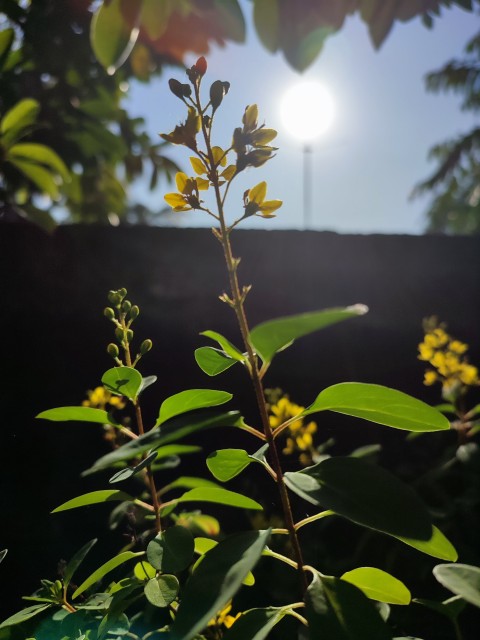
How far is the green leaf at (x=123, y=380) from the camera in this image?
496 millimetres

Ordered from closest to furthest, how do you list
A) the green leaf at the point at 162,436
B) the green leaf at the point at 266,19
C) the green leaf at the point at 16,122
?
the green leaf at the point at 162,436 → the green leaf at the point at 266,19 → the green leaf at the point at 16,122

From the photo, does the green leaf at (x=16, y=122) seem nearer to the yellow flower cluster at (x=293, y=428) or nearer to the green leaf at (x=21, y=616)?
the yellow flower cluster at (x=293, y=428)

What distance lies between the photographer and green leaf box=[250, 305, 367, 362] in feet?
1.09

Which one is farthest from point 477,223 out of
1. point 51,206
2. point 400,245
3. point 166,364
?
point 166,364

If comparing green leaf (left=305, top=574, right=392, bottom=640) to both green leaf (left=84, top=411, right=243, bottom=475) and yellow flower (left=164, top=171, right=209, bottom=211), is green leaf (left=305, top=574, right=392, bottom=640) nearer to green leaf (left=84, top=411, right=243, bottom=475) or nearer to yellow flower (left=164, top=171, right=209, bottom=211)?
green leaf (left=84, top=411, right=243, bottom=475)

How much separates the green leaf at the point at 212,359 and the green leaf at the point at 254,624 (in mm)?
237

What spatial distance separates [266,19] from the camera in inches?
30.7

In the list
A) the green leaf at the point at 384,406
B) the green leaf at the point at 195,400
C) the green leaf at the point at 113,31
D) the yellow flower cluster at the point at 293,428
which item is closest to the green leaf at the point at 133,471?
the green leaf at the point at 195,400

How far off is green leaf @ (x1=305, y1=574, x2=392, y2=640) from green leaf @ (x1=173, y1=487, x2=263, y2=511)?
10 cm

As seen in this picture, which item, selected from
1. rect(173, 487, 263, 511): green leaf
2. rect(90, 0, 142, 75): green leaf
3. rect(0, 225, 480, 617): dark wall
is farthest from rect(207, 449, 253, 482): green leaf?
rect(90, 0, 142, 75): green leaf

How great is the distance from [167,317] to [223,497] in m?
1.05

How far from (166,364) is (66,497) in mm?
393

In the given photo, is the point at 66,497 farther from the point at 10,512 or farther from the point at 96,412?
the point at 96,412

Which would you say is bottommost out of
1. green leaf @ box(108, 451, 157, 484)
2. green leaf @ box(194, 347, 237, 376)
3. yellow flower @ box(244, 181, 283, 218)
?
green leaf @ box(108, 451, 157, 484)
